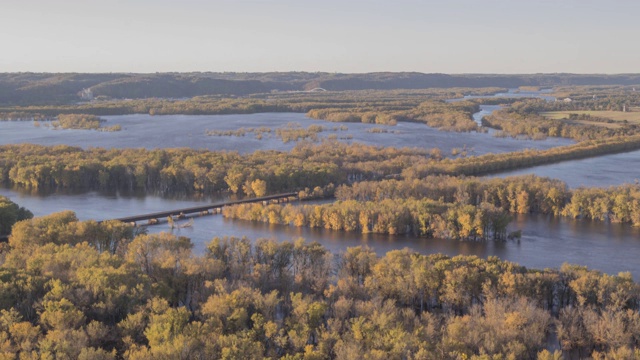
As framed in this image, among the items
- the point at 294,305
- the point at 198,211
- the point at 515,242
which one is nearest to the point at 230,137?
the point at 198,211

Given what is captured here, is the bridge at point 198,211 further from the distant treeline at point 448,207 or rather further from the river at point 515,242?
the distant treeline at point 448,207

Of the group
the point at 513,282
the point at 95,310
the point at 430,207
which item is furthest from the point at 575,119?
the point at 95,310

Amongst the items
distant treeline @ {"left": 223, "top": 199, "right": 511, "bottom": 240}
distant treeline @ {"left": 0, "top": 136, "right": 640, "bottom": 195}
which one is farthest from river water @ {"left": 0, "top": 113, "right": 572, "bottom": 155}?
distant treeline @ {"left": 223, "top": 199, "right": 511, "bottom": 240}

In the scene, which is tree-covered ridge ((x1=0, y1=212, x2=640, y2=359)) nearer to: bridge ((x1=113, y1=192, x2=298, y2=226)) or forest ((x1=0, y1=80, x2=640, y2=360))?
forest ((x1=0, y1=80, x2=640, y2=360))

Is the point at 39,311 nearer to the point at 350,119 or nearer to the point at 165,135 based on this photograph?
the point at 165,135

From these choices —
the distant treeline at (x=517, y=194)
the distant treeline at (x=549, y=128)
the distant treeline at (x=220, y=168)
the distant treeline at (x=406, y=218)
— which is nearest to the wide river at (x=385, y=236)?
the distant treeline at (x=406, y=218)

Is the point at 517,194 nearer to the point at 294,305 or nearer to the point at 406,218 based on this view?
the point at 406,218

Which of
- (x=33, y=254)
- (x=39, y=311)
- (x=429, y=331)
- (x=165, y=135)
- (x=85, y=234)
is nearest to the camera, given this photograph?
(x=429, y=331)
